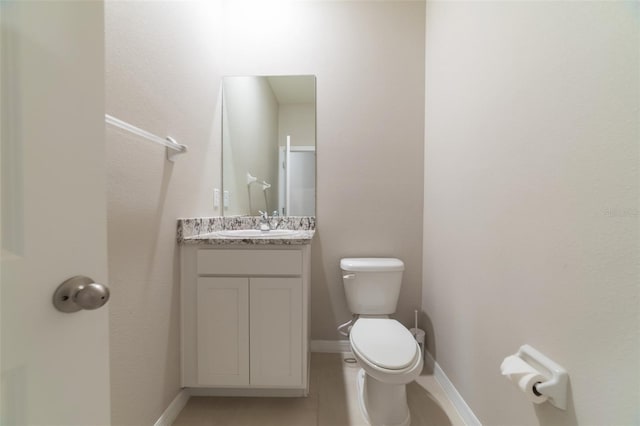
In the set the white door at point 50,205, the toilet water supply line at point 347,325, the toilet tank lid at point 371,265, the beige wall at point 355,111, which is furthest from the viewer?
the beige wall at point 355,111

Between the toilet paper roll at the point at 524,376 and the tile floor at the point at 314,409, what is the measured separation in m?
0.64

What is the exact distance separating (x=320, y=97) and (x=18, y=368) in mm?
1910

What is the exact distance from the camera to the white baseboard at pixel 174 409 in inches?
47.4

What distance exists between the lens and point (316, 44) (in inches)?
74.1

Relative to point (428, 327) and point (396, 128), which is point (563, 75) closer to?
point (396, 128)

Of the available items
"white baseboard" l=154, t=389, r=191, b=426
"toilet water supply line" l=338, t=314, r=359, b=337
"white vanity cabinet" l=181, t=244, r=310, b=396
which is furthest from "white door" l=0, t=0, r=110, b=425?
"toilet water supply line" l=338, t=314, r=359, b=337

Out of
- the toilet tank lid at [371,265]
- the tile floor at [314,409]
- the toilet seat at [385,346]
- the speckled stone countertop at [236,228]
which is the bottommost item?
the tile floor at [314,409]

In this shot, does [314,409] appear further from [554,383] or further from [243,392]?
[554,383]

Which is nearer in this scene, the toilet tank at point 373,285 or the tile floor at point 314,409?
the tile floor at point 314,409

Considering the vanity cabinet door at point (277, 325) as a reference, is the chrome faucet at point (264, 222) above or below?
above

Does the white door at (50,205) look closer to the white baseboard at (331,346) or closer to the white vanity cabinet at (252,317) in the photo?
the white vanity cabinet at (252,317)

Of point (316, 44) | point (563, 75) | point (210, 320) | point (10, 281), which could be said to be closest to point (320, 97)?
point (316, 44)

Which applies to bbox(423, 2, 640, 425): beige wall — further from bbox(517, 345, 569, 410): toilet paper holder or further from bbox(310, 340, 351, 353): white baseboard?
bbox(310, 340, 351, 353): white baseboard

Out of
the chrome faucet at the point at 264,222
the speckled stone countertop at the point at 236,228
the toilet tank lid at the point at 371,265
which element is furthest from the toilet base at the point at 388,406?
the chrome faucet at the point at 264,222
